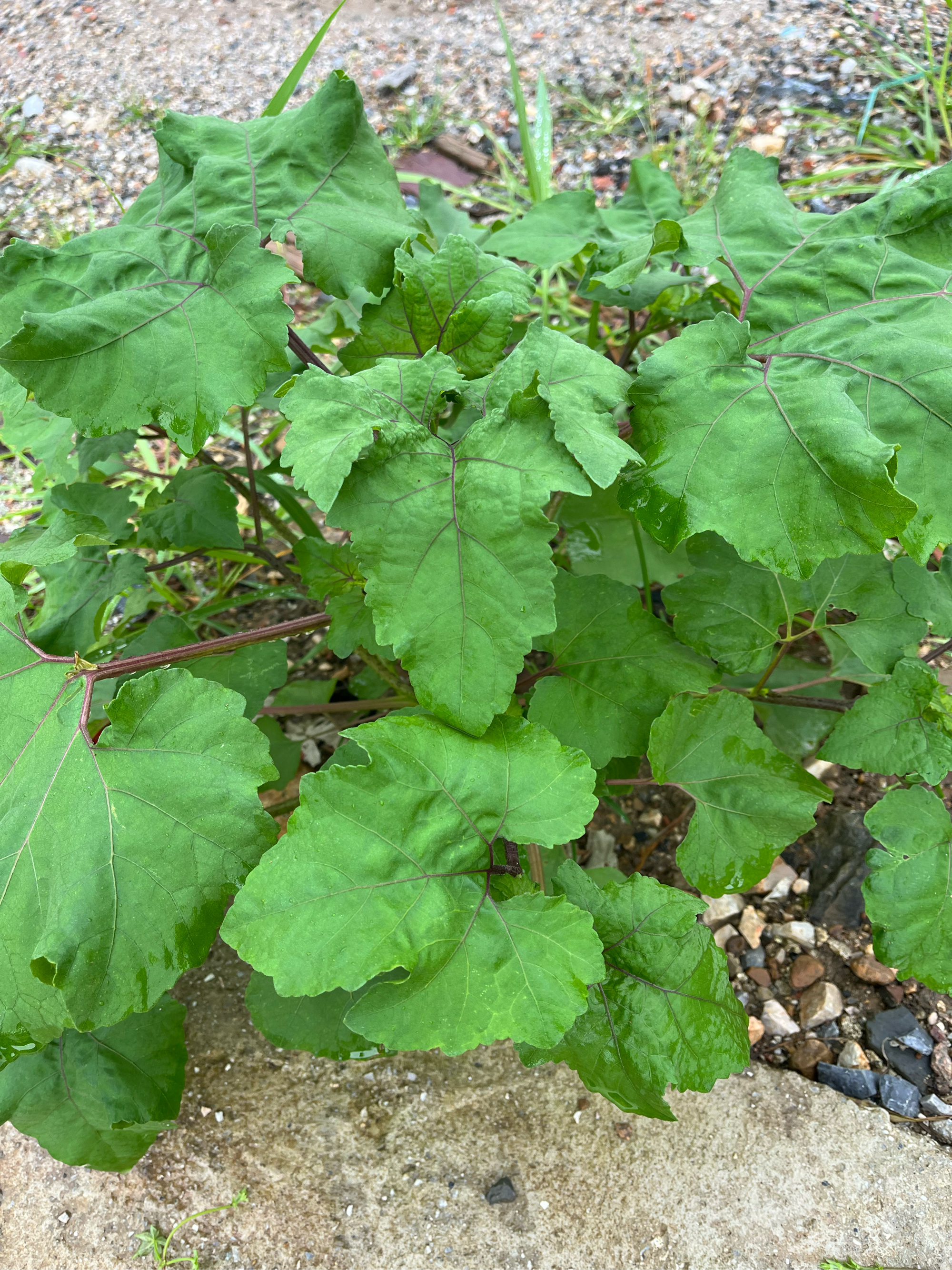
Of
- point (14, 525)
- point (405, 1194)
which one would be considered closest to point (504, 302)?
point (405, 1194)

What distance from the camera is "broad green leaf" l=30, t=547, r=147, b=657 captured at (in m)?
1.73

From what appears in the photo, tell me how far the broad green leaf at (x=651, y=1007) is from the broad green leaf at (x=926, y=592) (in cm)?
69

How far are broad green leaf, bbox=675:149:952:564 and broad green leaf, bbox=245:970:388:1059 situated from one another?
49.1 inches

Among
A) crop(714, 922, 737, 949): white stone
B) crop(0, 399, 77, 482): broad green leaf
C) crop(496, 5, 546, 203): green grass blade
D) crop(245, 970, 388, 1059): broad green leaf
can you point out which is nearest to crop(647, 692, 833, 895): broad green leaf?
crop(714, 922, 737, 949): white stone

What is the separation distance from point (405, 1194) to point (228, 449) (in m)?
2.29

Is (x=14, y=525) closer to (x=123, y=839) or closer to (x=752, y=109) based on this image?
(x=123, y=839)

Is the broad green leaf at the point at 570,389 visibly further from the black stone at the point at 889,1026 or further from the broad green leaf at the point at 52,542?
the black stone at the point at 889,1026

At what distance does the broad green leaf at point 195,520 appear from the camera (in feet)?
6.21

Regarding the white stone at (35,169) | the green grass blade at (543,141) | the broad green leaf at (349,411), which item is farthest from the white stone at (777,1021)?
A: the white stone at (35,169)

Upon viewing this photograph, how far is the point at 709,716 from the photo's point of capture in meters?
1.59

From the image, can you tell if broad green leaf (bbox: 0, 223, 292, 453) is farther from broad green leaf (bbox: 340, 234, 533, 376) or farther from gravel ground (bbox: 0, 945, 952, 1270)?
gravel ground (bbox: 0, 945, 952, 1270)

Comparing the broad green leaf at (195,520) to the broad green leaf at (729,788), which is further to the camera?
the broad green leaf at (195,520)

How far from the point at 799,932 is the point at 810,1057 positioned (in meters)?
0.26

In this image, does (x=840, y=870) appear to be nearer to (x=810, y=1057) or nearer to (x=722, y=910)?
(x=722, y=910)
